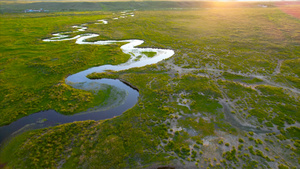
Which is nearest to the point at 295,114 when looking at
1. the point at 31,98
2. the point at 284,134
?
the point at 284,134

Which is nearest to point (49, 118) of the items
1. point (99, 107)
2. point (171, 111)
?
point (99, 107)

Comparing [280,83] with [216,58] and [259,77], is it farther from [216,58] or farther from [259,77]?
[216,58]

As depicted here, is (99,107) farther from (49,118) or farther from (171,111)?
(171,111)

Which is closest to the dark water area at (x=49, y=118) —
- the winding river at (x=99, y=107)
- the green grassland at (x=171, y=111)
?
the winding river at (x=99, y=107)

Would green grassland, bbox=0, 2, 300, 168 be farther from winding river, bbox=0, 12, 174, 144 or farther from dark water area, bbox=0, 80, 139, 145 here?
winding river, bbox=0, 12, 174, 144

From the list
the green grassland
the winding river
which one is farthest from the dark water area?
the green grassland

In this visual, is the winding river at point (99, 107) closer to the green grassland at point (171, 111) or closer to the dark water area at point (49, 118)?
the dark water area at point (49, 118)
